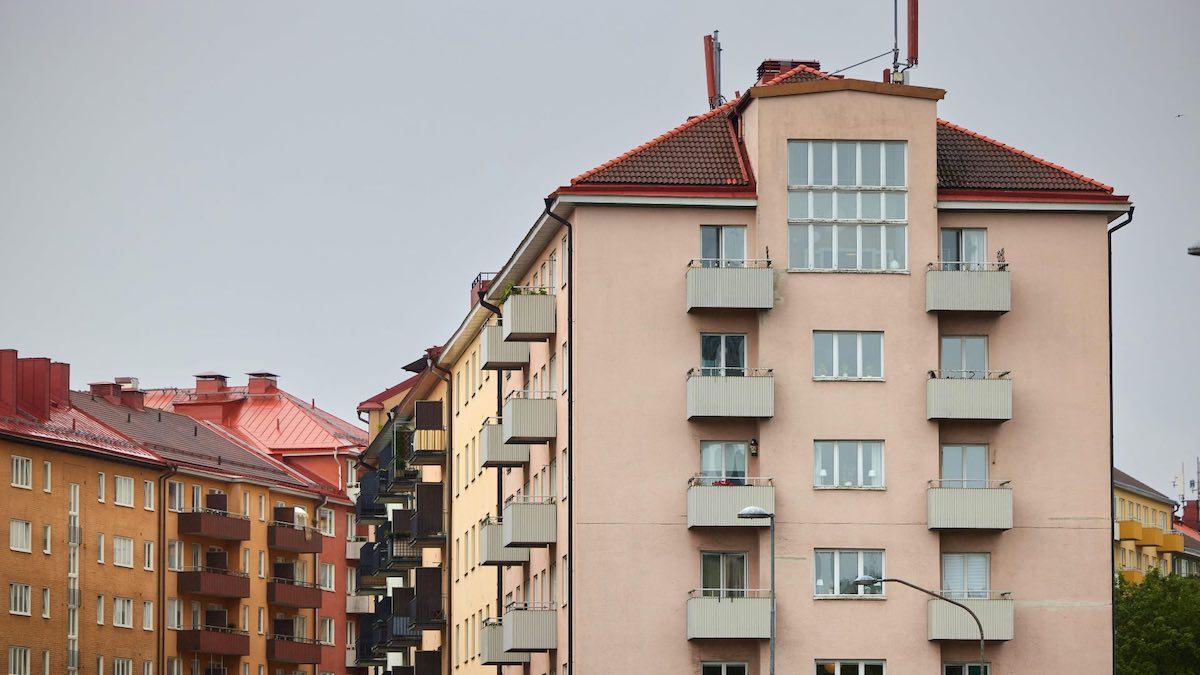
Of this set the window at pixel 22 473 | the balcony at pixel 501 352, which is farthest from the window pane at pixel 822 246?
the window at pixel 22 473

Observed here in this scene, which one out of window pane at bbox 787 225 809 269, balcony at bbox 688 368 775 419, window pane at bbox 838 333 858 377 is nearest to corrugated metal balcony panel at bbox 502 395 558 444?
balcony at bbox 688 368 775 419

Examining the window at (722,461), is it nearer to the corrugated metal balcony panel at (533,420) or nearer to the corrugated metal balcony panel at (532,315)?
the corrugated metal balcony panel at (533,420)

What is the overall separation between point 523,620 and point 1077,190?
20.0 m

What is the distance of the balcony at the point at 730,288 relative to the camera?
6744cm

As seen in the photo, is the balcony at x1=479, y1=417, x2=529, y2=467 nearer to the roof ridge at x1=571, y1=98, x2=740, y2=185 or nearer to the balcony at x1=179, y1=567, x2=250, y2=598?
the roof ridge at x1=571, y1=98, x2=740, y2=185

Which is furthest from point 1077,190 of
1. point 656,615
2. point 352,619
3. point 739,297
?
point 352,619

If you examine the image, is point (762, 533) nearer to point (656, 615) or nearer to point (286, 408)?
point (656, 615)

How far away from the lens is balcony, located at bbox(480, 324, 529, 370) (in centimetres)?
8019

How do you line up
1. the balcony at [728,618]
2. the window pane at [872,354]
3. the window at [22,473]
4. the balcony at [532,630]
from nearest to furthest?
the balcony at [728,618] → the window pane at [872,354] → the balcony at [532,630] → the window at [22,473]

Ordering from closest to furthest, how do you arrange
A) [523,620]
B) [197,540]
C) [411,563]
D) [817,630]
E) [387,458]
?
[817,630], [523,620], [411,563], [387,458], [197,540]

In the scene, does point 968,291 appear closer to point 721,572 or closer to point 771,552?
point 721,572

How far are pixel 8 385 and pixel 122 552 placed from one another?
38.6 feet

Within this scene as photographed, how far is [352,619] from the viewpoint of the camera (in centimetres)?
15775

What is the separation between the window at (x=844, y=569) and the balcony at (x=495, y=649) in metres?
14.7
